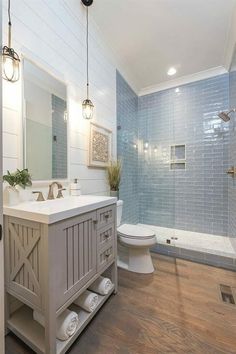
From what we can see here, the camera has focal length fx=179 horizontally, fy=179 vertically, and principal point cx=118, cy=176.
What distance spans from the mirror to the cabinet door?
1.88ft

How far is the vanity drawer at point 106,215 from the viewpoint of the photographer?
1.36 meters

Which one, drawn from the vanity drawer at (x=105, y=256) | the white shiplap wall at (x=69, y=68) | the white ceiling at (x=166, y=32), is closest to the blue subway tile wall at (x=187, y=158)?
the white ceiling at (x=166, y=32)

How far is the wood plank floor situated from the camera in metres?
1.12

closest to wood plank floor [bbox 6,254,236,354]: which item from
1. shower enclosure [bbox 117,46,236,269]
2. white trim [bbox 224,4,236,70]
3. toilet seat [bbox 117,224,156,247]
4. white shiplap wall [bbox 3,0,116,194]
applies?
toilet seat [bbox 117,224,156,247]

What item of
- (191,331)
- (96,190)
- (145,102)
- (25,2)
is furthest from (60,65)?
(191,331)

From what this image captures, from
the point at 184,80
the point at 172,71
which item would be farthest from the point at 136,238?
the point at 184,80

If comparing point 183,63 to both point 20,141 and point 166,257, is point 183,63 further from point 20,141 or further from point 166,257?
point 166,257

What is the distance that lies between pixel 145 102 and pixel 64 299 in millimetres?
3203

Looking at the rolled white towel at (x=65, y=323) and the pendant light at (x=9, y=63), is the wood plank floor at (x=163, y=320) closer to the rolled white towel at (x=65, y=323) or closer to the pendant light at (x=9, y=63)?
the rolled white towel at (x=65, y=323)

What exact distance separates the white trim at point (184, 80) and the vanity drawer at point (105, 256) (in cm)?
279

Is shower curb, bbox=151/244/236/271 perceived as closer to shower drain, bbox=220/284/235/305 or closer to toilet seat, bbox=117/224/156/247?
shower drain, bbox=220/284/235/305

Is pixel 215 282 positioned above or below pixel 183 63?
below

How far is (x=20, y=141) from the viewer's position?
128cm

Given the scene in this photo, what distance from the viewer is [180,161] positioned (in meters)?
3.08
